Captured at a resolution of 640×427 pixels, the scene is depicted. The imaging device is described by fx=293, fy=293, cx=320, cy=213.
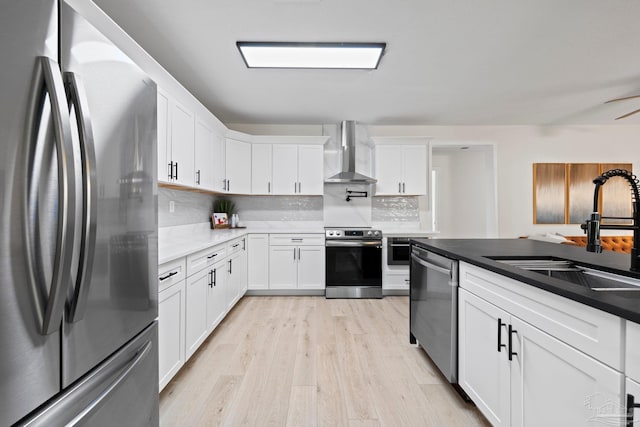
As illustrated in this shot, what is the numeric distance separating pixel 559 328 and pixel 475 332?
0.60m

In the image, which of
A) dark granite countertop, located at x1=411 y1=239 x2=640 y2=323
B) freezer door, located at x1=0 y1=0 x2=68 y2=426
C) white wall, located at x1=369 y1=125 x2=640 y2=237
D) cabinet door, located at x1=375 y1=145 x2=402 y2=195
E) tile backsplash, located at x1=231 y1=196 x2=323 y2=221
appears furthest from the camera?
white wall, located at x1=369 y1=125 x2=640 y2=237

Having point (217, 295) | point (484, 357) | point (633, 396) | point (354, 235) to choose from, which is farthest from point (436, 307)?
point (354, 235)

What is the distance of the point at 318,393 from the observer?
74.7 inches

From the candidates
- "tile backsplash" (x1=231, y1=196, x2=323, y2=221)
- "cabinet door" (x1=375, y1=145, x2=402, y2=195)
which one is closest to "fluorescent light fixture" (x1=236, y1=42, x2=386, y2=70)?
"cabinet door" (x1=375, y1=145, x2=402, y2=195)

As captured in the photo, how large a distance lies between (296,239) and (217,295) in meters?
1.52

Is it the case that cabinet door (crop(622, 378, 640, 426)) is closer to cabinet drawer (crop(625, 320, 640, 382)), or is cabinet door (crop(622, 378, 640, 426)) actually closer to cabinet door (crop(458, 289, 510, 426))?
cabinet drawer (crop(625, 320, 640, 382))

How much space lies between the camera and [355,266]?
4004 millimetres

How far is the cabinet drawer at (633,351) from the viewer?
0.78 meters

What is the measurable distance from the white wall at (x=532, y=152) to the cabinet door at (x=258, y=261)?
12.7ft

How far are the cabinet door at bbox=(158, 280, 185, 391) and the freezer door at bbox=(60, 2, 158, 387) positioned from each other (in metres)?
0.64

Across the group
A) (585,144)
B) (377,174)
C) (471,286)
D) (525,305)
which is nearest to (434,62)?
(377,174)

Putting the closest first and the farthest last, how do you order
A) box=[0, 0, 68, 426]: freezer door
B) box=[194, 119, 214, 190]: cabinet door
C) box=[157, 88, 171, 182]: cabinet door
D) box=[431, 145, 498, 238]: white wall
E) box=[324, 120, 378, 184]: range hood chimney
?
1. box=[0, 0, 68, 426]: freezer door
2. box=[157, 88, 171, 182]: cabinet door
3. box=[194, 119, 214, 190]: cabinet door
4. box=[324, 120, 378, 184]: range hood chimney
5. box=[431, 145, 498, 238]: white wall

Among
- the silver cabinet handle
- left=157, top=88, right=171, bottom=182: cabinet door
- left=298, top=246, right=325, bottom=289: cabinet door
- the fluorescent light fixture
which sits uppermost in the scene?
the fluorescent light fixture

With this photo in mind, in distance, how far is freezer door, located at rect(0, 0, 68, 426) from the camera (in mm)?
603
